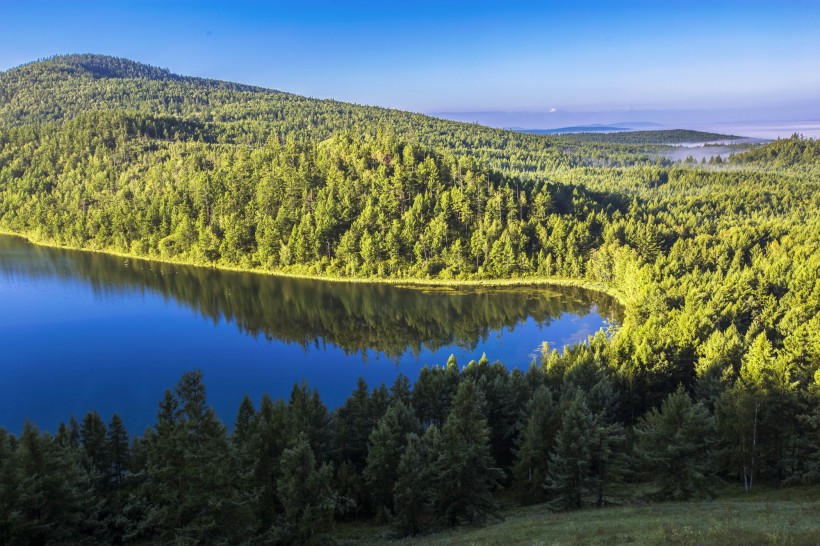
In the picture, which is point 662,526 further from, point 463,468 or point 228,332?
point 228,332

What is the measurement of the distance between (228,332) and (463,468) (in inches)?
2701

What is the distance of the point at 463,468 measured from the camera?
3134 centimetres

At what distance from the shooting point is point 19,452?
99.5ft

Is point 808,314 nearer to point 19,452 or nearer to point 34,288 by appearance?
point 19,452

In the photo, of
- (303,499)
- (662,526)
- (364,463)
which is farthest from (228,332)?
(662,526)

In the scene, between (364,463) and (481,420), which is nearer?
(481,420)

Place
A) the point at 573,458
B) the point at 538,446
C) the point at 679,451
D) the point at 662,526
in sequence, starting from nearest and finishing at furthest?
the point at 662,526 < the point at 573,458 < the point at 679,451 < the point at 538,446

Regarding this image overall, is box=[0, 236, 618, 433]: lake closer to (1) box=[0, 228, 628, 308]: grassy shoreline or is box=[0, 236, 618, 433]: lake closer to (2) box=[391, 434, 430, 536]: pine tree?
(1) box=[0, 228, 628, 308]: grassy shoreline

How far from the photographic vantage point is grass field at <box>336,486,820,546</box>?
22156 millimetres

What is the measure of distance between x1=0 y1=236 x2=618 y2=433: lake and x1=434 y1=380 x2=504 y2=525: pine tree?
3293 centimetres

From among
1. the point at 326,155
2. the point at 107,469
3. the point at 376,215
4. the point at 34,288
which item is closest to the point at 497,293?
the point at 376,215

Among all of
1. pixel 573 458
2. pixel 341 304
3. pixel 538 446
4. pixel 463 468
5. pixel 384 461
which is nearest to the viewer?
pixel 463 468

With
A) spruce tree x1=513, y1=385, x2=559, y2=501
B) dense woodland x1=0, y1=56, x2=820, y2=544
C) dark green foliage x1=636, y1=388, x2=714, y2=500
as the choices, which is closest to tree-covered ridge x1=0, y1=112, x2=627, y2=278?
dense woodland x1=0, y1=56, x2=820, y2=544

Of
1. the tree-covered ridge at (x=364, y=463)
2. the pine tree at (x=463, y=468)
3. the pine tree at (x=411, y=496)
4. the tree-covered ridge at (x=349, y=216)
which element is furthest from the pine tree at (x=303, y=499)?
the tree-covered ridge at (x=349, y=216)
